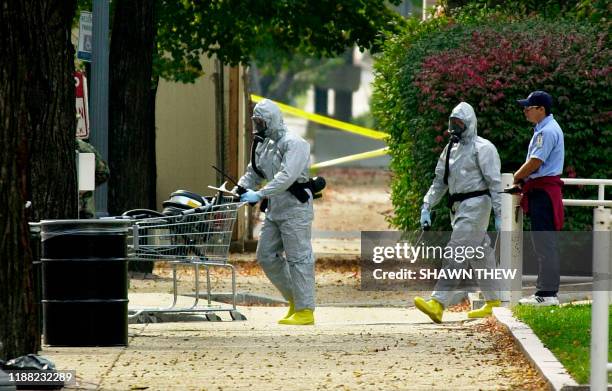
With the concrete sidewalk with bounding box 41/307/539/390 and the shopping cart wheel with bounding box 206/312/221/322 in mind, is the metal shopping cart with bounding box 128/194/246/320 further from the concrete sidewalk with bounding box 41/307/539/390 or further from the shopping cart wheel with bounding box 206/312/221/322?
the shopping cart wheel with bounding box 206/312/221/322

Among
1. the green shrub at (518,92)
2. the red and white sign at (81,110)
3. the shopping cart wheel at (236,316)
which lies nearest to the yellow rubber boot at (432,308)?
the shopping cart wheel at (236,316)

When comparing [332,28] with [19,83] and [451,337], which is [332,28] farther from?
[19,83]

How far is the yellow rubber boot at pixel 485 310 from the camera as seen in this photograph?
14.0 meters

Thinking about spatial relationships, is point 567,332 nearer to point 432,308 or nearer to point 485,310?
point 432,308

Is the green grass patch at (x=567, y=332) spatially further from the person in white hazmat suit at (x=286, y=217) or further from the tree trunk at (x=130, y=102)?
the tree trunk at (x=130, y=102)

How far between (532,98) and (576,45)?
12.1 ft

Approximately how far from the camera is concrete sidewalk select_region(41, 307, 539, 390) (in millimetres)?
9852

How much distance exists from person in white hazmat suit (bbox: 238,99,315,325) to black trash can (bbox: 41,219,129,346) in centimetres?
266

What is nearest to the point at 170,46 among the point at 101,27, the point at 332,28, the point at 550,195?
the point at 332,28

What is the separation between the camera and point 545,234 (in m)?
13.9

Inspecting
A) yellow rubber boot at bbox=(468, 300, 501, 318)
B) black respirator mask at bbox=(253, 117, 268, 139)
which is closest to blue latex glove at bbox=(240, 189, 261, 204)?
black respirator mask at bbox=(253, 117, 268, 139)

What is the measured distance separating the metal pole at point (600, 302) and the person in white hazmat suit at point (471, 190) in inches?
206

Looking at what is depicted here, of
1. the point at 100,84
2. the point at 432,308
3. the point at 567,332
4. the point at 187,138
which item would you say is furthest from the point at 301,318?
the point at 187,138

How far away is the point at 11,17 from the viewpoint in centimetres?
1002
